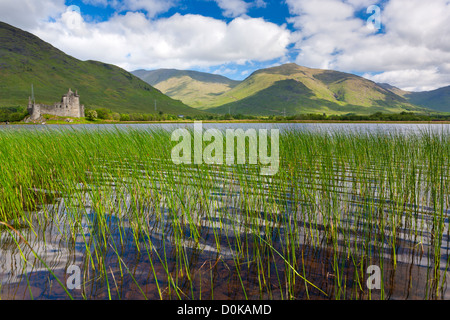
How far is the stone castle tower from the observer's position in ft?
222

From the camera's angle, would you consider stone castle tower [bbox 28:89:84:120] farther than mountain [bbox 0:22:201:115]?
No

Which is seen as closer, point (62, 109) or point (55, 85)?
point (62, 109)

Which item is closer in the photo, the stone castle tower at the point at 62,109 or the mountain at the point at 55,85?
the stone castle tower at the point at 62,109

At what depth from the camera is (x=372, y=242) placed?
11.7 feet

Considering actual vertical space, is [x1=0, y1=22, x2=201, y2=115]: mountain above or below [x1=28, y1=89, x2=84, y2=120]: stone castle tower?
above

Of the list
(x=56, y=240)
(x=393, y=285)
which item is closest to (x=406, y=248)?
(x=393, y=285)

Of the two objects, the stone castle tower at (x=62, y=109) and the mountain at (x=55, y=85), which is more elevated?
the mountain at (x=55, y=85)

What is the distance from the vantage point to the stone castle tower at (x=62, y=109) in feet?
222

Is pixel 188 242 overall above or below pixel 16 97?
below

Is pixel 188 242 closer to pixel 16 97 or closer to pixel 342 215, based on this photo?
pixel 342 215

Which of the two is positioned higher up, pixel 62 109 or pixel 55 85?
pixel 55 85

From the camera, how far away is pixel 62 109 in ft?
254
